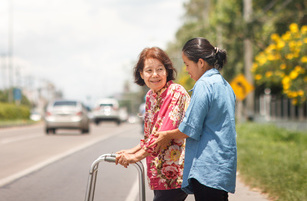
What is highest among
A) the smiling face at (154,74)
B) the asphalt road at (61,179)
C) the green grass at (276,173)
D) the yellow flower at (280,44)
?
the yellow flower at (280,44)

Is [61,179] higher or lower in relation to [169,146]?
lower

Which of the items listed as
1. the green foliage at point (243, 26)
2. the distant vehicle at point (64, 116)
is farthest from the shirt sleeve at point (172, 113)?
the distant vehicle at point (64, 116)

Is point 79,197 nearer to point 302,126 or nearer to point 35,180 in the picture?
point 35,180

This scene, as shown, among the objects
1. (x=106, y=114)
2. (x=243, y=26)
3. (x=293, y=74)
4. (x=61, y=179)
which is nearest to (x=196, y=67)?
(x=61, y=179)

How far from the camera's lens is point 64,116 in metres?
23.0

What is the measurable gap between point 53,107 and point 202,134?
811 inches

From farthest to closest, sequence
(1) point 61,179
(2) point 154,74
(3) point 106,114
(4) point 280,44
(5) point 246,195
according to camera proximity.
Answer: (3) point 106,114 < (4) point 280,44 < (1) point 61,179 < (5) point 246,195 < (2) point 154,74

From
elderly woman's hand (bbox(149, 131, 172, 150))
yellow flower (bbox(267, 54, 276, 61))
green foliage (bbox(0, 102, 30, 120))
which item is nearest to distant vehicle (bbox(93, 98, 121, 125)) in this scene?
green foliage (bbox(0, 102, 30, 120))

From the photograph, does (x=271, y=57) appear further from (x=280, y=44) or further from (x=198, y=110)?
(x=198, y=110)

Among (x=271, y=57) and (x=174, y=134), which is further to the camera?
(x=271, y=57)

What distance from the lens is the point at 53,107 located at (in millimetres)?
23188

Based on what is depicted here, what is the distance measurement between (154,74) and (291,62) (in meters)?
12.3

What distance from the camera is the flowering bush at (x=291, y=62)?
1476 cm

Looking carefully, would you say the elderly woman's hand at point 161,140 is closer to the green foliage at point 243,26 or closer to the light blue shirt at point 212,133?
the light blue shirt at point 212,133
